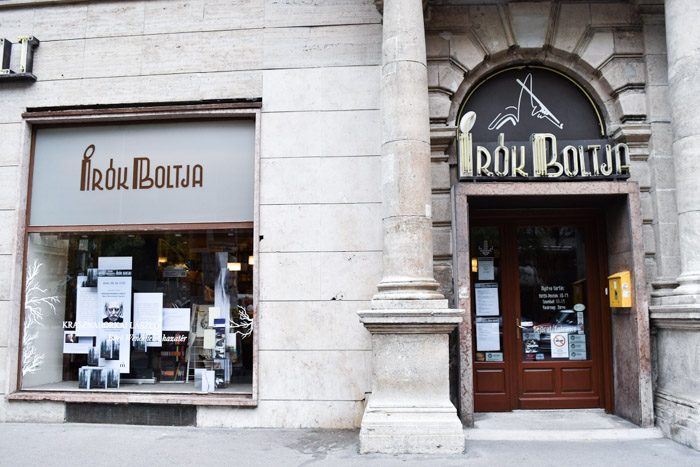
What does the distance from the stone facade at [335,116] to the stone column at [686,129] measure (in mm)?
22

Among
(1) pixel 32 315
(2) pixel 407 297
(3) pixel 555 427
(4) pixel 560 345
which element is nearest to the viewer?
(2) pixel 407 297

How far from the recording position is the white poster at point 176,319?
8.38 meters

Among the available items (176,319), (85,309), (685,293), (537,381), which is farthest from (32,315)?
(685,293)

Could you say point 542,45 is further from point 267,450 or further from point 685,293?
point 267,450

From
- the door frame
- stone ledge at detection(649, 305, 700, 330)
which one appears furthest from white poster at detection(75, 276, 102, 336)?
stone ledge at detection(649, 305, 700, 330)

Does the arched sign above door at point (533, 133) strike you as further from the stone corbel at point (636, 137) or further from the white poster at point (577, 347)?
the white poster at point (577, 347)

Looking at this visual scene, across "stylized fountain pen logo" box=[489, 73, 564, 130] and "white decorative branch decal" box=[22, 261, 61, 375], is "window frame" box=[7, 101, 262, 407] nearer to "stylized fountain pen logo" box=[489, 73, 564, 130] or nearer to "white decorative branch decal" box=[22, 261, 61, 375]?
"white decorative branch decal" box=[22, 261, 61, 375]

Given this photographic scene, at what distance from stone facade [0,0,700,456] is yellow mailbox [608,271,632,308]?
0.15m

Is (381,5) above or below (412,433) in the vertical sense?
above

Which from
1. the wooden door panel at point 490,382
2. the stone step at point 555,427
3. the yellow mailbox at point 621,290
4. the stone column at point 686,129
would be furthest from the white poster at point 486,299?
the stone column at point 686,129

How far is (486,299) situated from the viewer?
8.41 meters

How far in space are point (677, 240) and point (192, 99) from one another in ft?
23.3

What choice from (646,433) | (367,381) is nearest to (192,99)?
(367,381)

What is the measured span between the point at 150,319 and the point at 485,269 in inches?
199
